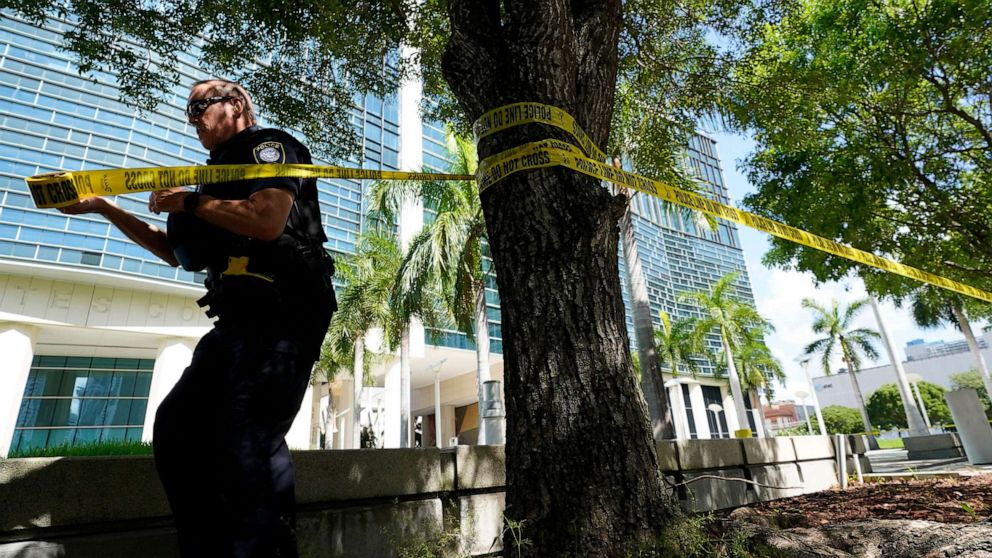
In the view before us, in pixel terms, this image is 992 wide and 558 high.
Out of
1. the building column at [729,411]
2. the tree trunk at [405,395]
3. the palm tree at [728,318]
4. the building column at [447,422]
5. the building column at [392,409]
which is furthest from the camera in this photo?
the building column at [729,411]

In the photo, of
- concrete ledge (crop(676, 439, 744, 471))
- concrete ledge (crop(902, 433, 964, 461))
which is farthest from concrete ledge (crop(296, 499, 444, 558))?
concrete ledge (crop(902, 433, 964, 461))

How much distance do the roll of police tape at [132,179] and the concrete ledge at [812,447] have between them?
736cm

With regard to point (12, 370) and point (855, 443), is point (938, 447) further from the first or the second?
point (12, 370)

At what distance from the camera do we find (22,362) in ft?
73.0

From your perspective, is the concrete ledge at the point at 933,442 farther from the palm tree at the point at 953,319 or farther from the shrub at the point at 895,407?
the shrub at the point at 895,407

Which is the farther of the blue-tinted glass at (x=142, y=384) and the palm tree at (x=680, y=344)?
the palm tree at (x=680, y=344)

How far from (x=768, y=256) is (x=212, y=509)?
13587 millimetres

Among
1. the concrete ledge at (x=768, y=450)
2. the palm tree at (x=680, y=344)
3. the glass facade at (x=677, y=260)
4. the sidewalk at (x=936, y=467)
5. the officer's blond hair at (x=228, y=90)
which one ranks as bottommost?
the sidewalk at (x=936, y=467)

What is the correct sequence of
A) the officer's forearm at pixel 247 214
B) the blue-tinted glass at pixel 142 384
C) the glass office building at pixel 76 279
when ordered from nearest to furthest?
1. the officer's forearm at pixel 247 214
2. the glass office building at pixel 76 279
3. the blue-tinted glass at pixel 142 384

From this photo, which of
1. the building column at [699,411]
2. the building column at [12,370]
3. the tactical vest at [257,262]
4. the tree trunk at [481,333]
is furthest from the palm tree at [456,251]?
the building column at [699,411]

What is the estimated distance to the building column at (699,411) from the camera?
156 feet

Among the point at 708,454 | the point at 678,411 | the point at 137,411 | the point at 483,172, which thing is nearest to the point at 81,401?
the point at 137,411

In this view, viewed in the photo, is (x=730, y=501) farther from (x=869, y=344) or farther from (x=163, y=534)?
(x=869, y=344)

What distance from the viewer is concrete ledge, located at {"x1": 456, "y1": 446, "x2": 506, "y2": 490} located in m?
3.18
